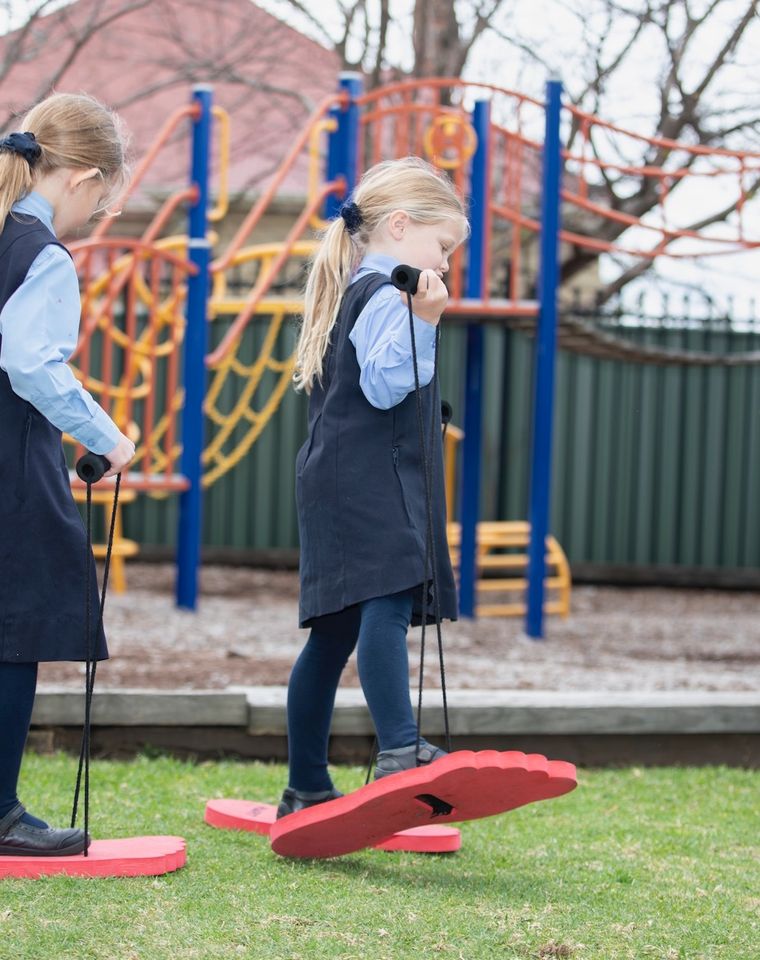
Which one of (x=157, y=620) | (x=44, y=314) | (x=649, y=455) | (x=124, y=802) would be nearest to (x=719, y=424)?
(x=649, y=455)

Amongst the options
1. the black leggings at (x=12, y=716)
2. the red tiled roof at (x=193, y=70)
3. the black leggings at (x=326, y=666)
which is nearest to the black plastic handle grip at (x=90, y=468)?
the black leggings at (x=12, y=716)

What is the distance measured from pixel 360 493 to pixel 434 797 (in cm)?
65

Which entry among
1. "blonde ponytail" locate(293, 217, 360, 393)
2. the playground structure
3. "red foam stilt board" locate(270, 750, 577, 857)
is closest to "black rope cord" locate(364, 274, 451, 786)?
"red foam stilt board" locate(270, 750, 577, 857)

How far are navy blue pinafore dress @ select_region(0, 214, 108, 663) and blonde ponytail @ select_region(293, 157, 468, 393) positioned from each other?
612mm

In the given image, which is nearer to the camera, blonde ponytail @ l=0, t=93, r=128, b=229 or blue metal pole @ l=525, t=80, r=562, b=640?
blonde ponytail @ l=0, t=93, r=128, b=229

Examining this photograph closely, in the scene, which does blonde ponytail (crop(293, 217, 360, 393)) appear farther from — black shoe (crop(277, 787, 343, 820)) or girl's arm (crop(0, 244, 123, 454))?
black shoe (crop(277, 787, 343, 820))

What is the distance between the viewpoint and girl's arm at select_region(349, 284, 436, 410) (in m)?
2.72

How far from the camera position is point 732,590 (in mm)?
9797

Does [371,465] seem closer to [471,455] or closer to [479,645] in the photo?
[479,645]

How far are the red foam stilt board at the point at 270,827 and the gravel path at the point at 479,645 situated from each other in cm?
120

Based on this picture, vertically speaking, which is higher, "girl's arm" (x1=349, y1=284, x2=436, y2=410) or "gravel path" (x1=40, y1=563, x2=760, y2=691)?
"girl's arm" (x1=349, y1=284, x2=436, y2=410)

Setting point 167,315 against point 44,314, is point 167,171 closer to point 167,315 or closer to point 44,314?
point 167,315

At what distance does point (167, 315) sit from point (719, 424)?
443 centimetres

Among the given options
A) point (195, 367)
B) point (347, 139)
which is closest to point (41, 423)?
point (195, 367)
